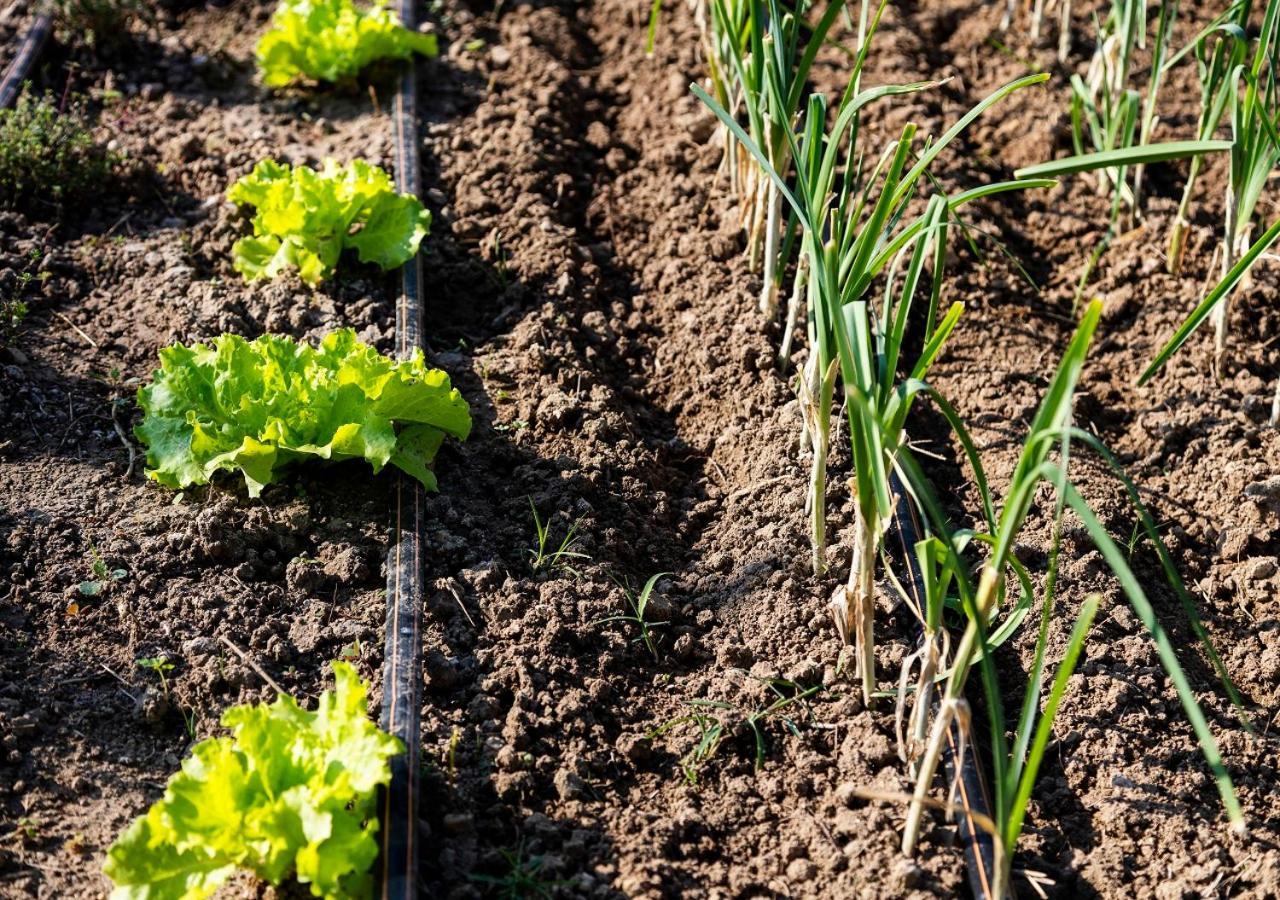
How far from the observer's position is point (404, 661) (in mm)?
2590

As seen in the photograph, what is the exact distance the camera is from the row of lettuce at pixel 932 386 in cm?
199

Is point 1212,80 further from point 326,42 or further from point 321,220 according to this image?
point 326,42

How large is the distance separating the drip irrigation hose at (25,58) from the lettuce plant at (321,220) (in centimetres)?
126

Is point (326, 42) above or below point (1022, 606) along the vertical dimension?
above

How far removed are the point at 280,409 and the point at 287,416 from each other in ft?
0.07

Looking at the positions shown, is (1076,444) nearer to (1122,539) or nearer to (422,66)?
(1122,539)

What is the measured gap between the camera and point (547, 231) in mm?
3967

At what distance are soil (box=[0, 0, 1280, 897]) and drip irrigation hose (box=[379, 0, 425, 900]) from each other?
5cm

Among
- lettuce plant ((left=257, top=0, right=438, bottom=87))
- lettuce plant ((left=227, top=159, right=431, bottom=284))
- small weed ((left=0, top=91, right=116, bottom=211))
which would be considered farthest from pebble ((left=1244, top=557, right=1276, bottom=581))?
small weed ((left=0, top=91, right=116, bottom=211))

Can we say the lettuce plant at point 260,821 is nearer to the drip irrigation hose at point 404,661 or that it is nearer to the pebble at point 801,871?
the drip irrigation hose at point 404,661

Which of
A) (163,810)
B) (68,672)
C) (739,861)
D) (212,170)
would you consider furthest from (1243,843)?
(212,170)

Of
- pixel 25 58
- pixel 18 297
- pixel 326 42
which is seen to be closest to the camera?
pixel 18 297

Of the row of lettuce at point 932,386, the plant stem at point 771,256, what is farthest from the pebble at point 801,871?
the plant stem at point 771,256

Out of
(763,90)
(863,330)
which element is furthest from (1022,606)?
(763,90)
